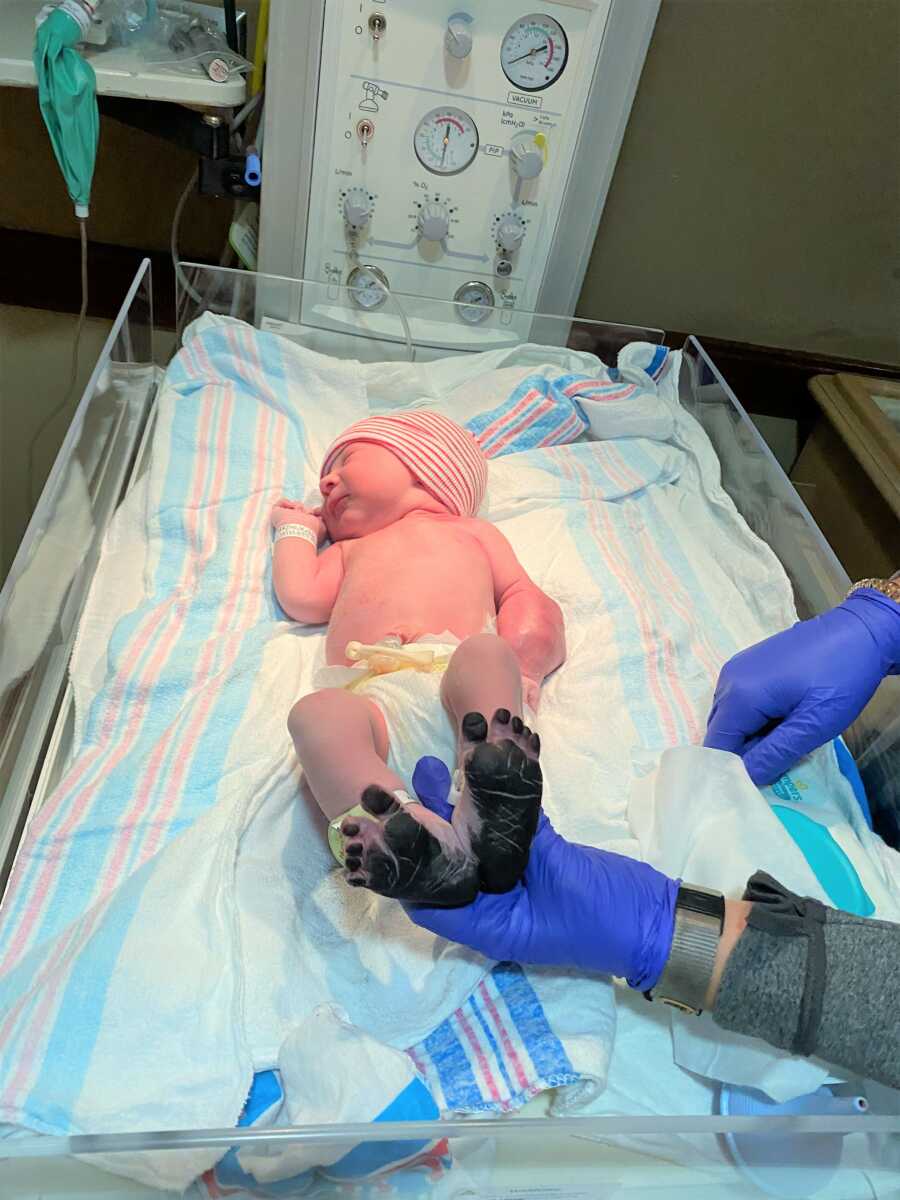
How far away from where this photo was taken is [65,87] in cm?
119

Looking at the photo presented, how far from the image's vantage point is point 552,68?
4.37 feet

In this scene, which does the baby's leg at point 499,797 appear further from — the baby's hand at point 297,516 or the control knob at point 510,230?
the control knob at point 510,230

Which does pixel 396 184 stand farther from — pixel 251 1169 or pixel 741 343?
pixel 251 1169

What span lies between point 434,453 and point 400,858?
70 centimetres

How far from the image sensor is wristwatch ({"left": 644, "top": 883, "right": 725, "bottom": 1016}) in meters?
0.72

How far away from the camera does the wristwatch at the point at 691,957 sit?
717mm

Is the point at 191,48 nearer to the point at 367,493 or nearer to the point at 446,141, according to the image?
the point at 446,141

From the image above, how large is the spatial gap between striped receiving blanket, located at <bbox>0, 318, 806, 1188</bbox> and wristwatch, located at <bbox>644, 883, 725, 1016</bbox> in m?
0.06

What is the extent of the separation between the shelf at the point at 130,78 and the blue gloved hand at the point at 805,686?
1046 millimetres

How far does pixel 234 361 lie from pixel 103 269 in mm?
471

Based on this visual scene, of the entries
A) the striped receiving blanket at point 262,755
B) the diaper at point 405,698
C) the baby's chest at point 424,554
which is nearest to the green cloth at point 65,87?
the striped receiving blanket at point 262,755

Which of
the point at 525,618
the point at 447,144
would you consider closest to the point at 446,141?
the point at 447,144

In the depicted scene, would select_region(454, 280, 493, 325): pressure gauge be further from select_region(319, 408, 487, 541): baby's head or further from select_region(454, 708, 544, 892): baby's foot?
select_region(454, 708, 544, 892): baby's foot

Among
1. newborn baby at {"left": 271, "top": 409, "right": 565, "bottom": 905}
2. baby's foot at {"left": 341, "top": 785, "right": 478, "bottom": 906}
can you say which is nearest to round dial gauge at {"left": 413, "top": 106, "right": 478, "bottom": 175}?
newborn baby at {"left": 271, "top": 409, "right": 565, "bottom": 905}
